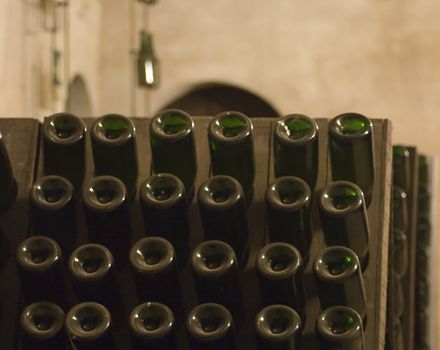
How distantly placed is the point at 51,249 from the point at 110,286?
0.08 meters

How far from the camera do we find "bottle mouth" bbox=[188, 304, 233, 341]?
103 centimetres

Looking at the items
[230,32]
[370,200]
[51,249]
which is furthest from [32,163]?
[230,32]

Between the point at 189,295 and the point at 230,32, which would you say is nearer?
the point at 189,295

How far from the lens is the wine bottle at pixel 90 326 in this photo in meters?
1.03

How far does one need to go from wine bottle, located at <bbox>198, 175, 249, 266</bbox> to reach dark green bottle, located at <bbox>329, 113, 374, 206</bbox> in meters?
0.13

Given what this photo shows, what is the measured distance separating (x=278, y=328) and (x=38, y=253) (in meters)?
0.28

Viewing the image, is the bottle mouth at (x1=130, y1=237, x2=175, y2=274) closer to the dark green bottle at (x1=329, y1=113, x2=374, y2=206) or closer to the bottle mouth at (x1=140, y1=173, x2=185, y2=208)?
the bottle mouth at (x1=140, y1=173, x2=185, y2=208)

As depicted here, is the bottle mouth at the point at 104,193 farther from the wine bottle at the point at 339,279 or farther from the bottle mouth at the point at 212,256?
the wine bottle at the point at 339,279

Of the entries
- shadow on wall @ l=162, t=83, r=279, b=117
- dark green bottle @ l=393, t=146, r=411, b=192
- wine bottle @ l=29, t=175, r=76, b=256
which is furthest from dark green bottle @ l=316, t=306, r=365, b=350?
shadow on wall @ l=162, t=83, r=279, b=117

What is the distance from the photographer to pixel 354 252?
1.12 m

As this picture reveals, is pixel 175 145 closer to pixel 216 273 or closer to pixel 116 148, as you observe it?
pixel 116 148

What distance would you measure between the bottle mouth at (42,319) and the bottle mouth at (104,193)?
4.8 inches

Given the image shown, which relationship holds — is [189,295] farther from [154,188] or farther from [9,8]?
[9,8]

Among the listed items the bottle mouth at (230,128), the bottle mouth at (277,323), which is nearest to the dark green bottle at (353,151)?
the bottle mouth at (230,128)
